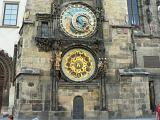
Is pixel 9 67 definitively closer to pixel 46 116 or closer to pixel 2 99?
pixel 2 99

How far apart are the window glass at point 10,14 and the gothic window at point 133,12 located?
8.29 m

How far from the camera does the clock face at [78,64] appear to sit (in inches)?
516

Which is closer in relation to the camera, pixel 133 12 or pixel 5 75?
pixel 5 75

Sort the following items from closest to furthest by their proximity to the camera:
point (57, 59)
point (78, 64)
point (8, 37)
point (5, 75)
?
point (57, 59) < point (78, 64) < point (5, 75) < point (8, 37)

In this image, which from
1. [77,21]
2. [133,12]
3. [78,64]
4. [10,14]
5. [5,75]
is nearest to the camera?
[78,64]

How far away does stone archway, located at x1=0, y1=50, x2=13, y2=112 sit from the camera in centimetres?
1650

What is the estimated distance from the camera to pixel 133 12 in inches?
801

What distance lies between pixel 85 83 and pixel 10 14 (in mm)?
8292

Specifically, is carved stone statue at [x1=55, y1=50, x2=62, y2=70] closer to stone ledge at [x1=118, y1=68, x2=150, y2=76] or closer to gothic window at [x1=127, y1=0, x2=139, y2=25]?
stone ledge at [x1=118, y1=68, x2=150, y2=76]

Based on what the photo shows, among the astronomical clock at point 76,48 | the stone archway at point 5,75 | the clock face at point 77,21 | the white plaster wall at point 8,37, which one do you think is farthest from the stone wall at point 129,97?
the white plaster wall at point 8,37

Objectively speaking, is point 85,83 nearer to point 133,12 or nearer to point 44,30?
point 44,30

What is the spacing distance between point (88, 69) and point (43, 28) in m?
3.09

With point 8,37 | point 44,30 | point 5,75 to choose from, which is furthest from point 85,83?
point 8,37

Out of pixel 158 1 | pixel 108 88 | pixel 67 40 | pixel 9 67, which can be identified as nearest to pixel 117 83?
pixel 108 88
